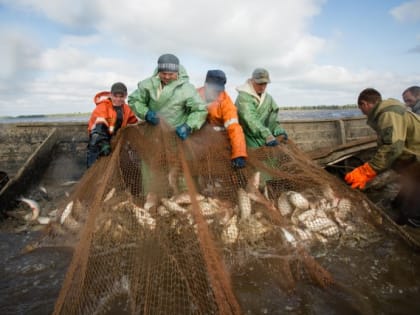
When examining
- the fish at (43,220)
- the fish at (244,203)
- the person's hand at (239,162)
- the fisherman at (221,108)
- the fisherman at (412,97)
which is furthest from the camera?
the fisherman at (412,97)

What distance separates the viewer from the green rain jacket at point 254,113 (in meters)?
5.13

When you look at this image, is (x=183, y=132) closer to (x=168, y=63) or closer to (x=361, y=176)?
(x=168, y=63)

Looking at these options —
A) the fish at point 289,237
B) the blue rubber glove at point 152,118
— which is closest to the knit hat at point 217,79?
the blue rubber glove at point 152,118

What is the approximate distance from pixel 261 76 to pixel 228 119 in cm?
124

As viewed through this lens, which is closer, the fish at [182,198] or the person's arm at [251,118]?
the fish at [182,198]

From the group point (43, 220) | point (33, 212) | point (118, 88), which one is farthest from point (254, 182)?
point (33, 212)

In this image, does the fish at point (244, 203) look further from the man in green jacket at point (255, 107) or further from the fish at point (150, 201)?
the man in green jacket at point (255, 107)

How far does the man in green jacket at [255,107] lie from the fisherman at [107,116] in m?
2.21

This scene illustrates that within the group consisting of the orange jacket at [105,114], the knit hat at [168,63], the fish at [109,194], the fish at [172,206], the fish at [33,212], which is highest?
the knit hat at [168,63]

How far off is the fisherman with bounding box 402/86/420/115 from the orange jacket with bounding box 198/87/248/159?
430 cm

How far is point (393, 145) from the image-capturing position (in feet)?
13.4

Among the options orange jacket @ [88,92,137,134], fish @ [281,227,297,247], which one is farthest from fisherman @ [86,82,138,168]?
fish @ [281,227,297,247]

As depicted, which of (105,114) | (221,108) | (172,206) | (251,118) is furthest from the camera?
(105,114)

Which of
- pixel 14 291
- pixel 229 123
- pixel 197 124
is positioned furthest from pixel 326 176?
pixel 14 291
